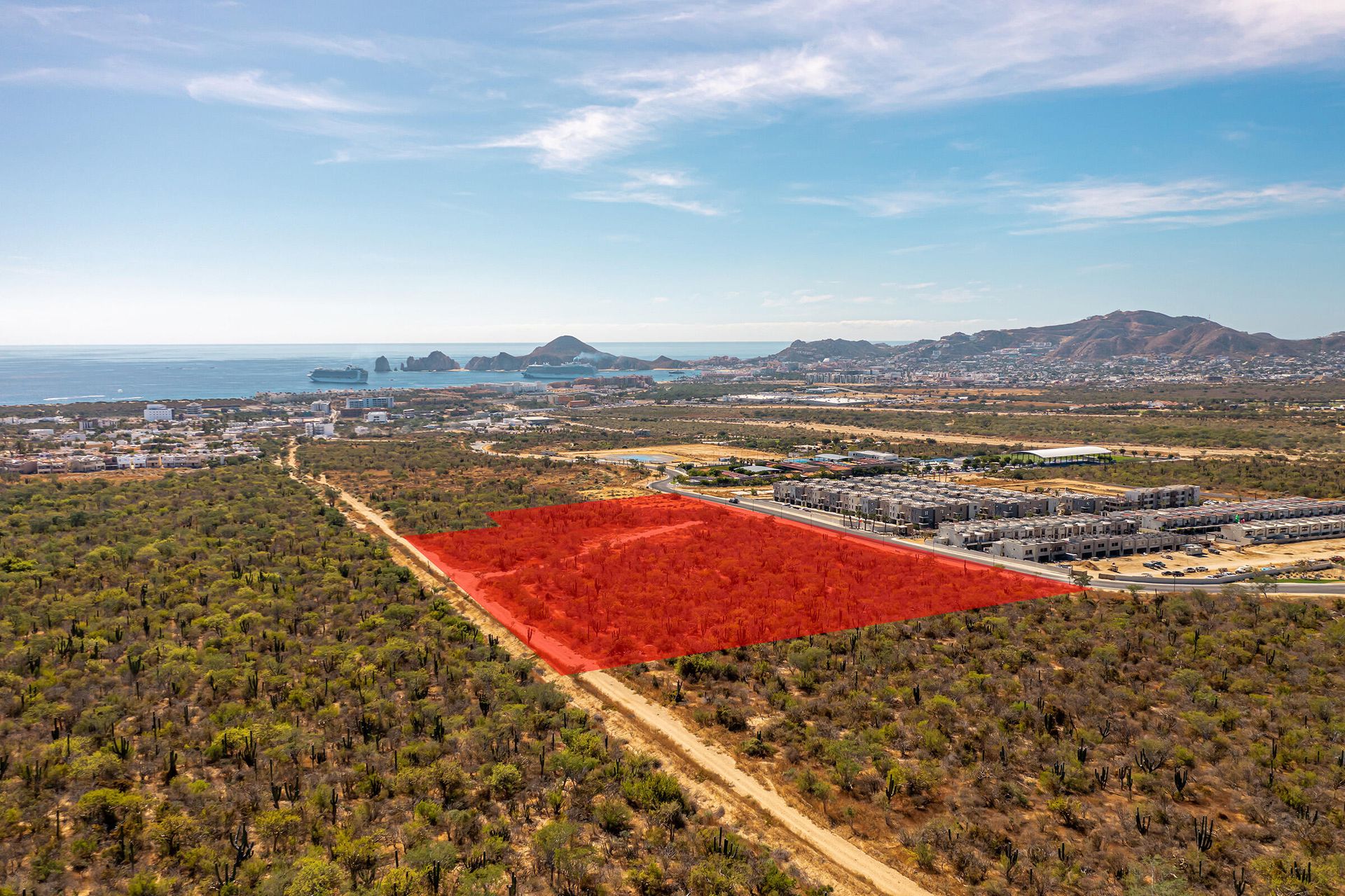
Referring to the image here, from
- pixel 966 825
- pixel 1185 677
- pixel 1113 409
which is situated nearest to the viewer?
pixel 966 825

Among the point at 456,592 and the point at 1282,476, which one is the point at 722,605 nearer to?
the point at 456,592

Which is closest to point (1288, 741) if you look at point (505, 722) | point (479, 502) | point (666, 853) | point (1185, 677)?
point (1185, 677)

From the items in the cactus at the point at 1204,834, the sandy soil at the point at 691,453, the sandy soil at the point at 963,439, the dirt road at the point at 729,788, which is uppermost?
the sandy soil at the point at 963,439
